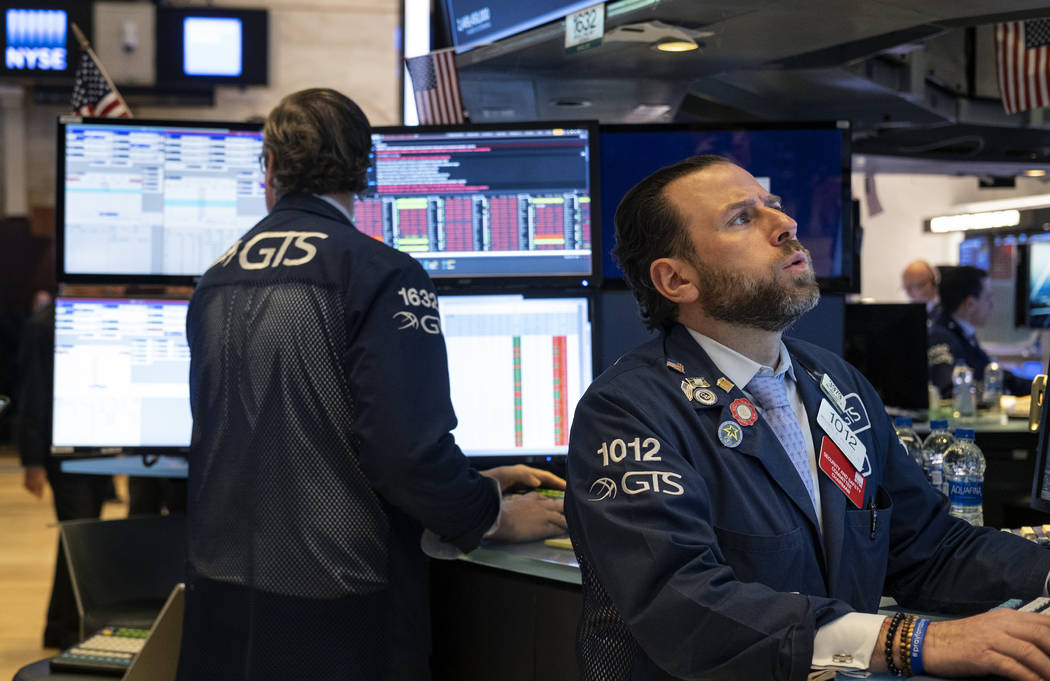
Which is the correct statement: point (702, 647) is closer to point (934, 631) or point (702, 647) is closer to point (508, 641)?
point (934, 631)

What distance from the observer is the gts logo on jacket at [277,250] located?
194cm

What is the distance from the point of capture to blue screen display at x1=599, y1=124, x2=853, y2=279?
101 inches

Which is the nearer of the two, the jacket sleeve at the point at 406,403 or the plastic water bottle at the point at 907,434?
the jacket sleeve at the point at 406,403

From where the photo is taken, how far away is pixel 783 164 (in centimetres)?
259

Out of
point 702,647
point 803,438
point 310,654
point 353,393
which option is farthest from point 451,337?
point 702,647

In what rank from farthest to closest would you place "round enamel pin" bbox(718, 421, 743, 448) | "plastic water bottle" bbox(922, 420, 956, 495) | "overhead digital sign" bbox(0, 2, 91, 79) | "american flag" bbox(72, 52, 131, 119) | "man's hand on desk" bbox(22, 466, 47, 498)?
1. "overhead digital sign" bbox(0, 2, 91, 79)
2. "man's hand on desk" bbox(22, 466, 47, 498)
3. "american flag" bbox(72, 52, 131, 119)
4. "plastic water bottle" bbox(922, 420, 956, 495)
5. "round enamel pin" bbox(718, 421, 743, 448)

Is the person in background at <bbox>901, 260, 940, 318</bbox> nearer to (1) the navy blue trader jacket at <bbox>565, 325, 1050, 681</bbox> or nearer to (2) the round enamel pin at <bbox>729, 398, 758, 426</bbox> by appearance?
(1) the navy blue trader jacket at <bbox>565, 325, 1050, 681</bbox>

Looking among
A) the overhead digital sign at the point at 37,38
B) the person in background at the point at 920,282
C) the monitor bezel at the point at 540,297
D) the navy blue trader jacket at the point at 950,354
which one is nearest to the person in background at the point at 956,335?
the navy blue trader jacket at the point at 950,354

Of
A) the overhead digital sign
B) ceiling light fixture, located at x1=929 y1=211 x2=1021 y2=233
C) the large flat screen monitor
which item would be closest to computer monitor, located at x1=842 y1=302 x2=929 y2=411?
the large flat screen monitor

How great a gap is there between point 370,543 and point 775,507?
78 centimetres

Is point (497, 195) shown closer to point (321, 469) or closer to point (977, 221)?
point (321, 469)

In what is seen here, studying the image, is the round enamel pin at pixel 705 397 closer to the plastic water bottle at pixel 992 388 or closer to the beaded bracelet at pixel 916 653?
the beaded bracelet at pixel 916 653

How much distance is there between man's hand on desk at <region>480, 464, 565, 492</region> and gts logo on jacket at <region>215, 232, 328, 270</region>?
0.59m

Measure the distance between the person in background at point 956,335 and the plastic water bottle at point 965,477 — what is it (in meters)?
3.79
